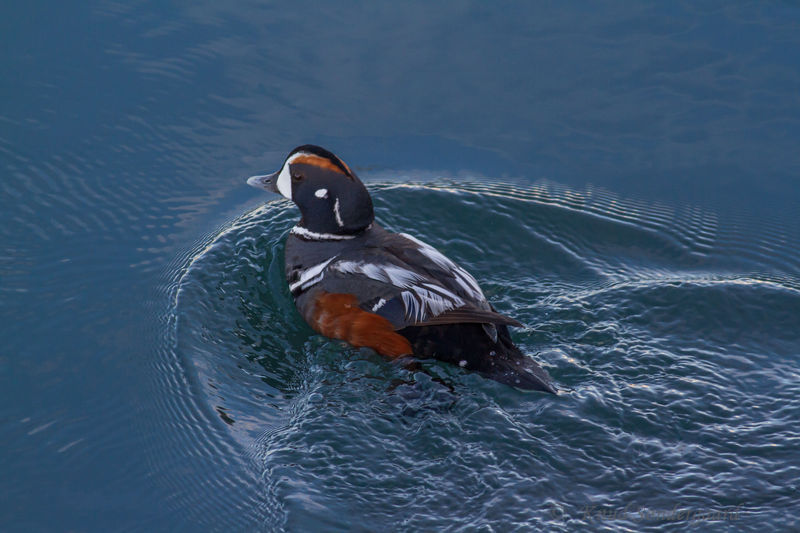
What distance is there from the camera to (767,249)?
22.9ft

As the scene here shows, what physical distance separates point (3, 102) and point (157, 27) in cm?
187

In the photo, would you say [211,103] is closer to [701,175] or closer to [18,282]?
[18,282]

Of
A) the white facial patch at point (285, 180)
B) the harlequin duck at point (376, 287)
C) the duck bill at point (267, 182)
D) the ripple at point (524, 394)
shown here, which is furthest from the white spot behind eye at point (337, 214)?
the ripple at point (524, 394)

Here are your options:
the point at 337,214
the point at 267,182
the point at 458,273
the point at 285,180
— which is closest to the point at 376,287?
the point at 458,273

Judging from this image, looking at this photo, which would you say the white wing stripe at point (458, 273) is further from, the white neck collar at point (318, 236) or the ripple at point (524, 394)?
the white neck collar at point (318, 236)

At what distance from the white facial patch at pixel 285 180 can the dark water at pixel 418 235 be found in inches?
25.4

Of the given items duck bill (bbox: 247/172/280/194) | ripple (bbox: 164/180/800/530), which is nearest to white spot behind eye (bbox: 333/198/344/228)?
duck bill (bbox: 247/172/280/194)

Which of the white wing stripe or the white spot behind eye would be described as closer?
the white wing stripe

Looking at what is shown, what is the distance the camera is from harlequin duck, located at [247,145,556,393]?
5578mm

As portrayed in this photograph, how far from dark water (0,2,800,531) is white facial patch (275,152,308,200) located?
64 cm

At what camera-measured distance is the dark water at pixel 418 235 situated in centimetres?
475

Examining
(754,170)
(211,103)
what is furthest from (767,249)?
(211,103)

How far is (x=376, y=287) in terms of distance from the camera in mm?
5812

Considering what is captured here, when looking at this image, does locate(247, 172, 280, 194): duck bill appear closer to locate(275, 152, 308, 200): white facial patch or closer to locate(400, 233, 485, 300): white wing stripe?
locate(275, 152, 308, 200): white facial patch
